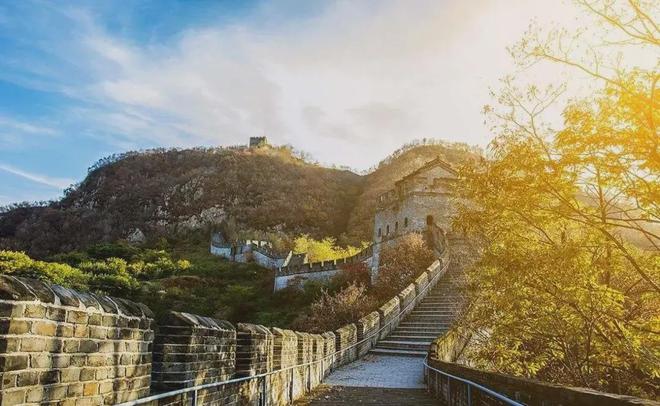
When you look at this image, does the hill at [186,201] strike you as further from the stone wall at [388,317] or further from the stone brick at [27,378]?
the stone brick at [27,378]

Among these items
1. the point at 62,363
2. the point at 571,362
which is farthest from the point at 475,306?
the point at 62,363

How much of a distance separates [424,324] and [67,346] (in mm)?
19724

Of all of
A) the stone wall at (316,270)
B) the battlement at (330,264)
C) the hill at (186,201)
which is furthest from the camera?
the hill at (186,201)

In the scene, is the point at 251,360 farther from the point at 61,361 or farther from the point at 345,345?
the point at 345,345

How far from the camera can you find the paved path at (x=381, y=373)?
13.2 meters

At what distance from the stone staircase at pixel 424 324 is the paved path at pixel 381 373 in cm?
97

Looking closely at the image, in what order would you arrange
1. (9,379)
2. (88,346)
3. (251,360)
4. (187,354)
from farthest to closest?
(251,360) → (187,354) → (88,346) → (9,379)

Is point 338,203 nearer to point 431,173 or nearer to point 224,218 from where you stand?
point 224,218

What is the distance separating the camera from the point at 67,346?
3012 mm

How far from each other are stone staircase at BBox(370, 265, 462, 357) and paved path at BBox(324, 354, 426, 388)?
3.17 feet

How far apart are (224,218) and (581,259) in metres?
70.9

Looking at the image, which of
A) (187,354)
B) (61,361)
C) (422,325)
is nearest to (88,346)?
(61,361)

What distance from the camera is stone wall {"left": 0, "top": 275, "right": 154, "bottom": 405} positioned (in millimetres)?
2604

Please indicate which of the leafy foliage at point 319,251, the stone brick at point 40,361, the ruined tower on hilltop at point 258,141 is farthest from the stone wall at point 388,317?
the ruined tower on hilltop at point 258,141
